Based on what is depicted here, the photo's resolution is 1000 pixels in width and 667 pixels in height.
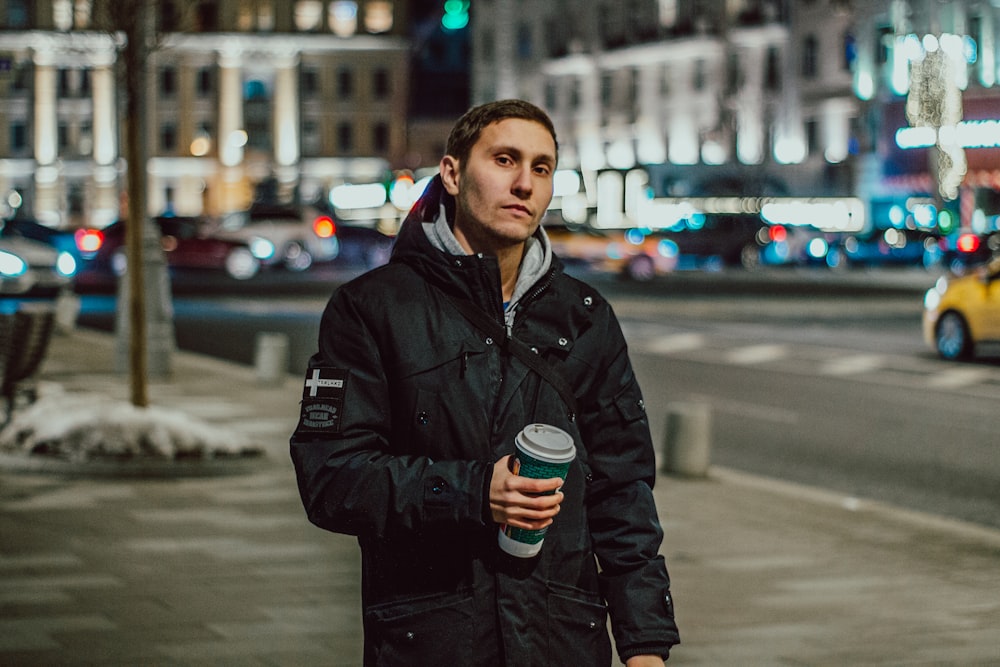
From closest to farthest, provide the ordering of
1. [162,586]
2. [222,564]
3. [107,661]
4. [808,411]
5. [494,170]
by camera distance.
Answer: [494,170], [107,661], [162,586], [222,564], [808,411]

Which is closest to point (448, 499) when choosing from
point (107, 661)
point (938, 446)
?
point (107, 661)

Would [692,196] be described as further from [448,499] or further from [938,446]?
[448,499]

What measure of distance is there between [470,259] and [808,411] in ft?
43.0

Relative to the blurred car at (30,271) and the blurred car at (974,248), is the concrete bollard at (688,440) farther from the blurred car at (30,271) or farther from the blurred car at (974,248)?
the blurred car at (974,248)

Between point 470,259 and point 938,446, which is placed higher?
point 470,259

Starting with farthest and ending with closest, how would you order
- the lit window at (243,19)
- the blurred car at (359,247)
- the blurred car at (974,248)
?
the lit window at (243,19) → the blurred car at (359,247) → the blurred car at (974,248)

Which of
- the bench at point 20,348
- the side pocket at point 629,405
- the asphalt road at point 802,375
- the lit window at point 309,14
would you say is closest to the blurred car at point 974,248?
the asphalt road at point 802,375

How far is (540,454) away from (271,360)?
46.2 feet

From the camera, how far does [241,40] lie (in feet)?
369

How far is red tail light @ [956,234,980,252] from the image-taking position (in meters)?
46.3

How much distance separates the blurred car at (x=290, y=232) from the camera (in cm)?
4750

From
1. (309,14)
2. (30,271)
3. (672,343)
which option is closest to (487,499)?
(672,343)

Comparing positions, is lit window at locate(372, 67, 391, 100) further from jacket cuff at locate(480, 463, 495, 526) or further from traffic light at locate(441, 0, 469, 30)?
jacket cuff at locate(480, 463, 495, 526)

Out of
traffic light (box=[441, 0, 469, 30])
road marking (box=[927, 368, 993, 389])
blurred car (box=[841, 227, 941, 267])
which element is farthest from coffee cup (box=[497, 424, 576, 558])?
blurred car (box=[841, 227, 941, 267])
